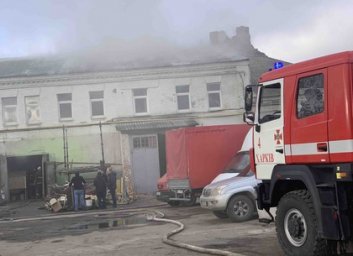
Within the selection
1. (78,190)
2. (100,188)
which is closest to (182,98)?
(100,188)

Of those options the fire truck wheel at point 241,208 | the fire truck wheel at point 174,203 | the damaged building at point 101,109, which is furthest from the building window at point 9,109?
the fire truck wheel at point 241,208

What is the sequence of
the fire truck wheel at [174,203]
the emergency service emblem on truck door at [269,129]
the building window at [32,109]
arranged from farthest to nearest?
the building window at [32,109], the fire truck wheel at [174,203], the emergency service emblem on truck door at [269,129]

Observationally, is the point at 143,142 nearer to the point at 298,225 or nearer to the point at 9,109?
the point at 9,109

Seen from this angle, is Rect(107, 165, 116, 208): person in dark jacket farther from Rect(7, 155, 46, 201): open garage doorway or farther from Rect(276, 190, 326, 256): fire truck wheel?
Rect(276, 190, 326, 256): fire truck wheel

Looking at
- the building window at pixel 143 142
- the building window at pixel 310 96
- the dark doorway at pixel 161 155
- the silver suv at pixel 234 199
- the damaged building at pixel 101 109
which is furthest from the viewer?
the damaged building at pixel 101 109

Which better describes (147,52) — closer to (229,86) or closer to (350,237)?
(229,86)

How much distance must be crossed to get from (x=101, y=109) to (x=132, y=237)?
702 inches

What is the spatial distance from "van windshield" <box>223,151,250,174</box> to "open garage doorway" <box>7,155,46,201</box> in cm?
1624

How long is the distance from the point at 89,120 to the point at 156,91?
13.9 feet

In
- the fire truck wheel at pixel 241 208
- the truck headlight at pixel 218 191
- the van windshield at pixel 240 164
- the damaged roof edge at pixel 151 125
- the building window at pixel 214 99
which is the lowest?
the fire truck wheel at pixel 241 208

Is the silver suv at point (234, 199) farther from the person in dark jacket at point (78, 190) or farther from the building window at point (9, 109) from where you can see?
the building window at point (9, 109)

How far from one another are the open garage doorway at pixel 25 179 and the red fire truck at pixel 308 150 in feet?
72.1

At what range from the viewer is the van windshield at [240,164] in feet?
45.1

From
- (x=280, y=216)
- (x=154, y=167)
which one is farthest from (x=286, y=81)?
(x=154, y=167)
